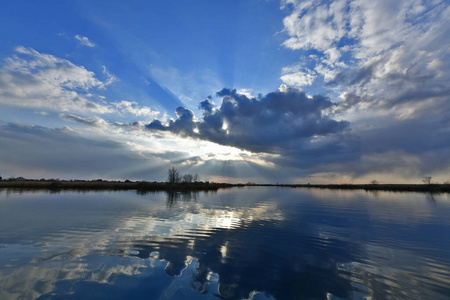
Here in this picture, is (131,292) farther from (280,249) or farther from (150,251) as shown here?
(280,249)

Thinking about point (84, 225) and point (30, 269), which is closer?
point (30, 269)

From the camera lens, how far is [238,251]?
11570mm

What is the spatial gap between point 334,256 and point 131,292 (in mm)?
10627

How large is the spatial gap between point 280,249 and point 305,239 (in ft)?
11.8

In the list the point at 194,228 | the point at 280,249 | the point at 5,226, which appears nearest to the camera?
the point at 280,249

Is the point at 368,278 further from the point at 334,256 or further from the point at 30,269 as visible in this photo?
the point at 30,269

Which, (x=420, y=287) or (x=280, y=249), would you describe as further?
(x=280, y=249)

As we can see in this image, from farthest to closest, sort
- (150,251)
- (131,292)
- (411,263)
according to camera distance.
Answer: (150,251), (411,263), (131,292)

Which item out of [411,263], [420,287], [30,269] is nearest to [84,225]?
[30,269]

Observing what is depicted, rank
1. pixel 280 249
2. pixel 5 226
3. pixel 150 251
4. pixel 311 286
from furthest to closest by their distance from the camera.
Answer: pixel 5 226
pixel 280 249
pixel 150 251
pixel 311 286

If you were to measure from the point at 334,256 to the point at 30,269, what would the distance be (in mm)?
15082

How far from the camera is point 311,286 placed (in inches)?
303

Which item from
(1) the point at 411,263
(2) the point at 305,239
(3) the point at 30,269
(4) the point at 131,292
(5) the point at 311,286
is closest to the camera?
(4) the point at 131,292

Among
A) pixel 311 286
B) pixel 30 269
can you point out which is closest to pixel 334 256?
pixel 311 286
